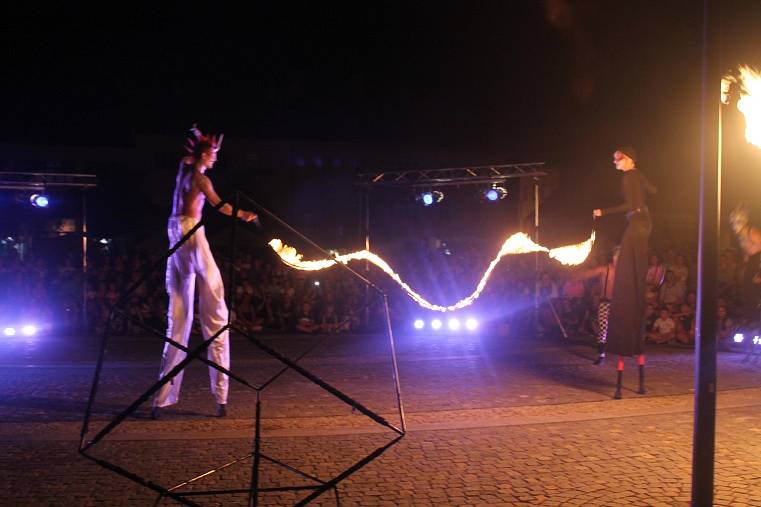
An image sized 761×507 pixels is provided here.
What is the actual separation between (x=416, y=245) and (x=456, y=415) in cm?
1193

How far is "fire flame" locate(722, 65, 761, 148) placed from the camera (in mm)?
6578

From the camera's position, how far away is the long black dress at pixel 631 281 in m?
7.39

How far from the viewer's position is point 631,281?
291 inches

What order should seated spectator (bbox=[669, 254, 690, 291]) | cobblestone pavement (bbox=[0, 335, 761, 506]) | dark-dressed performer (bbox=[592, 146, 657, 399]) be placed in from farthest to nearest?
seated spectator (bbox=[669, 254, 690, 291])
dark-dressed performer (bbox=[592, 146, 657, 399])
cobblestone pavement (bbox=[0, 335, 761, 506])

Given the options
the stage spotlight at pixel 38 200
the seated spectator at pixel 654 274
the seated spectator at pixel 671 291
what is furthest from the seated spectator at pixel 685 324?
the stage spotlight at pixel 38 200

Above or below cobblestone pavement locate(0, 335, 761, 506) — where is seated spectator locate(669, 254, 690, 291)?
above

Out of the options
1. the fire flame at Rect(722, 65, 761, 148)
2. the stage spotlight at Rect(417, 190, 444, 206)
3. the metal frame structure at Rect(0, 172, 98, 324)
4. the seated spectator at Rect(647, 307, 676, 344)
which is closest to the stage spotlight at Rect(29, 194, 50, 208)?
the metal frame structure at Rect(0, 172, 98, 324)

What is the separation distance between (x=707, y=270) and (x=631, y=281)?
3362 mm

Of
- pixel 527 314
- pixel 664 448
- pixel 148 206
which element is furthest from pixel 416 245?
pixel 664 448

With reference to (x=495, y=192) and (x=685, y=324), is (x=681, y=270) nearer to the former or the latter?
(x=685, y=324)

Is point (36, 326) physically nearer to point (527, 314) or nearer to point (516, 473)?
point (527, 314)

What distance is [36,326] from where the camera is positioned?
14.5 meters

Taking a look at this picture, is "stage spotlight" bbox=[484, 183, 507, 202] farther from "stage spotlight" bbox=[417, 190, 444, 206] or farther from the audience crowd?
the audience crowd

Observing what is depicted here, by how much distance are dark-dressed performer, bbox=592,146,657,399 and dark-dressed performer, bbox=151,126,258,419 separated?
4352mm
